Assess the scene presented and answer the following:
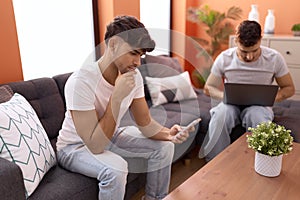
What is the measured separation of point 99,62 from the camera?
137 cm

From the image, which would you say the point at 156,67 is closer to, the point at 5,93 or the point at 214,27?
the point at 214,27

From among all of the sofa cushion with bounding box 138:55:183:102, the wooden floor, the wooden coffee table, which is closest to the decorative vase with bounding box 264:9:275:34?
the sofa cushion with bounding box 138:55:183:102

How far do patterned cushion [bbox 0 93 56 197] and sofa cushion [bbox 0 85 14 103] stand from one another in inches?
2.0

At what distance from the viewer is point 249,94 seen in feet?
6.12

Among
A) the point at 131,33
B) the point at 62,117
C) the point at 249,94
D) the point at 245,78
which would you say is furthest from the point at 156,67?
the point at 131,33

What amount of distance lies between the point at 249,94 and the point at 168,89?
2.62 feet

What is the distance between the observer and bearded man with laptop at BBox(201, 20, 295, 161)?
6.19ft

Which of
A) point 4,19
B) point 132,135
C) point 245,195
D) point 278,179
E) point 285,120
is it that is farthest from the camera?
point 285,120

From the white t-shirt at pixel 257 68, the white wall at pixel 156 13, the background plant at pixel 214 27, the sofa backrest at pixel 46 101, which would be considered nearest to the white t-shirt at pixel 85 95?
the sofa backrest at pixel 46 101

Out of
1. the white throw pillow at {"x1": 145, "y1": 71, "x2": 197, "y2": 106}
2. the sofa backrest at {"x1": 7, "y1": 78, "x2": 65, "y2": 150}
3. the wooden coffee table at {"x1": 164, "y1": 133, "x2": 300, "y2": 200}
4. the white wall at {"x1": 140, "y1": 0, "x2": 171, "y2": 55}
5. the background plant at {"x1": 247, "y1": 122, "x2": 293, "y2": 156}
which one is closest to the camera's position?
the wooden coffee table at {"x1": 164, "y1": 133, "x2": 300, "y2": 200}

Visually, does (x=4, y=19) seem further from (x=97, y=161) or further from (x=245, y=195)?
(x=245, y=195)

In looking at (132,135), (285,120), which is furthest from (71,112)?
(285,120)

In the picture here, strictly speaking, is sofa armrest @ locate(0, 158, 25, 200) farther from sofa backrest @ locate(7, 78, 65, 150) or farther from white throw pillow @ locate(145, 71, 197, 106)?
white throw pillow @ locate(145, 71, 197, 106)

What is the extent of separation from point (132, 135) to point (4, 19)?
3.31 feet
